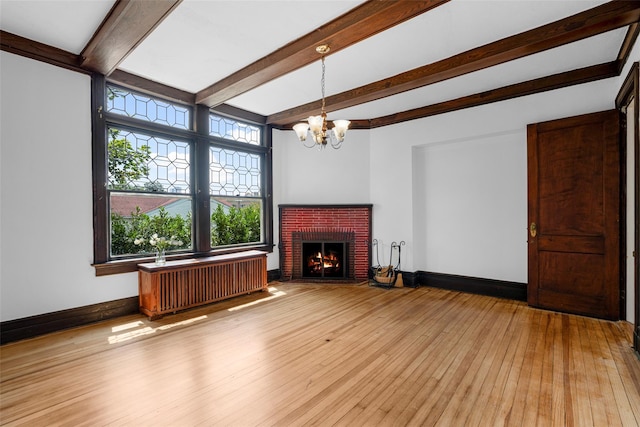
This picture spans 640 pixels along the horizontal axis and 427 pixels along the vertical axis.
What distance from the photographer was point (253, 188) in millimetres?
5680

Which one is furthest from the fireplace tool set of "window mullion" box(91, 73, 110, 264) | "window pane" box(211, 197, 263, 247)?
"window mullion" box(91, 73, 110, 264)

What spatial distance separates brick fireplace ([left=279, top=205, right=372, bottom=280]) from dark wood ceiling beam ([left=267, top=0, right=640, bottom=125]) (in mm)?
2080

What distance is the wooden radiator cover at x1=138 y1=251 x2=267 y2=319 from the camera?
150 inches

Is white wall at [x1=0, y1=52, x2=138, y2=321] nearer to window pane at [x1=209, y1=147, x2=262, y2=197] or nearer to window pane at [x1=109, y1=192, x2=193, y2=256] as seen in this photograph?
window pane at [x1=109, y1=192, x2=193, y2=256]

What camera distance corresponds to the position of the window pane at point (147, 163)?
13.0 feet

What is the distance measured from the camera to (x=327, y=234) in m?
5.86

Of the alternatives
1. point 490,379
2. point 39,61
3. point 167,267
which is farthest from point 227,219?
point 490,379

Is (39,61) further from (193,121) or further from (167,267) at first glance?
(167,267)

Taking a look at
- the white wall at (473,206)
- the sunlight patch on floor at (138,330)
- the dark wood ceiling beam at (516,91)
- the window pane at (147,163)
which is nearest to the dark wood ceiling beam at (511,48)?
the dark wood ceiling beam at (516,91)

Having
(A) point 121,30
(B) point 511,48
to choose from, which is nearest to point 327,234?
(B) point 511,48

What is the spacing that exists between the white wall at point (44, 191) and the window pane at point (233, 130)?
5.73 ft

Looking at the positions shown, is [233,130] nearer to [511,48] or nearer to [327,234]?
[327,234]

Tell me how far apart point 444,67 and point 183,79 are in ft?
10.9

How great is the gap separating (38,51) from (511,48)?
4929mm
